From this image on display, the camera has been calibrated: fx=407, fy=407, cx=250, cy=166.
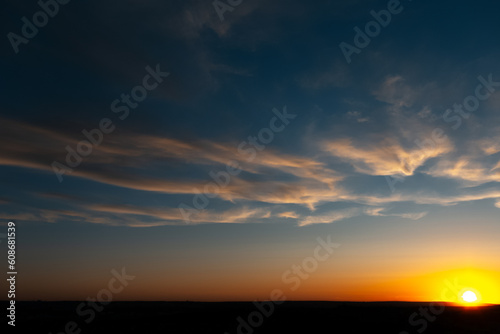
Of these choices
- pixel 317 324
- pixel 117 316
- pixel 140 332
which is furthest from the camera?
pixel 117 316

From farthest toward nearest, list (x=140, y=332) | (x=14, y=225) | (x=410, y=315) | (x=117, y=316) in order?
(x=117, y=316)
(x=410, y=315)
(x=140, y=332)
(x=14, y=225)

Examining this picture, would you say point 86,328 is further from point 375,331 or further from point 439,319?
point 439,319

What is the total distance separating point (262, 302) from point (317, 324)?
73.6 ft

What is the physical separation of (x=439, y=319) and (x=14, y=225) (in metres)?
41.6

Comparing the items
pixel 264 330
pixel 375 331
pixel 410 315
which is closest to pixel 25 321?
pixel 264 330

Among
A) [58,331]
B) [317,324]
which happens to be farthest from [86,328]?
[317,324]

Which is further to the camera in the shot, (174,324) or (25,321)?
(25,321)

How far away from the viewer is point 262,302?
6109 centimetres

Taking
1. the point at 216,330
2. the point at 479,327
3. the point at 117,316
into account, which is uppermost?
the point at 117,316

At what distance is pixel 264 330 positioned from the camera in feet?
123

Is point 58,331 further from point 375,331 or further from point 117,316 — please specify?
point 375,331

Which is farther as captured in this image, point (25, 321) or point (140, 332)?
point (25, 321)

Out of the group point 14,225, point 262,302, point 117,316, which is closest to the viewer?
point 14,225

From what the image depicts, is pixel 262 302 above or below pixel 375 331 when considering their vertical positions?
above
